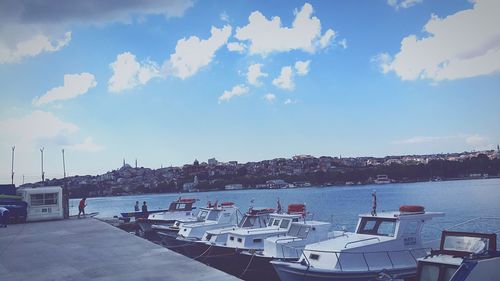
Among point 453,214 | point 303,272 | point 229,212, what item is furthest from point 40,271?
point 453,214

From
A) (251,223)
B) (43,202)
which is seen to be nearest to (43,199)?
(43,202)

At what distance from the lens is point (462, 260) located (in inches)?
510

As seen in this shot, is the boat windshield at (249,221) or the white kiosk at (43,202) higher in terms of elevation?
the white kiosk at (43,202)

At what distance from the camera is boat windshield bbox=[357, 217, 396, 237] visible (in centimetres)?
1794

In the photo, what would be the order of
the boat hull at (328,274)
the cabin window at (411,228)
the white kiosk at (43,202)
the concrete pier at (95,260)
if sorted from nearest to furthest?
1. the concrete pier at (95,260)
2. the boat hull at (328,274)
3. the cabin window at (411,228)
4. the white kiosk at (43,202)

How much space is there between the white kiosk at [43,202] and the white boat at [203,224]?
8.02 metres

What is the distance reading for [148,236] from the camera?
3659 cm

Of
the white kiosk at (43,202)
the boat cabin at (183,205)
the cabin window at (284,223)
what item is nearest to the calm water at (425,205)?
the cabin window at (284,223)

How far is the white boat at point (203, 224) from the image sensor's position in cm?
2784

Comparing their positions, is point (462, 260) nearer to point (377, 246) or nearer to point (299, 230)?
point (377, 246)

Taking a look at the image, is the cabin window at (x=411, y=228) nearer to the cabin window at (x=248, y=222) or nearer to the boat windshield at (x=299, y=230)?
the boat windshield at (x=299, y=230)

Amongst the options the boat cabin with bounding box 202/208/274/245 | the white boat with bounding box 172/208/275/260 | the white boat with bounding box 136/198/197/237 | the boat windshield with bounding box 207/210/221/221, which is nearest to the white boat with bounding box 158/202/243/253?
the boat windshield with bounding box 207/210/221/221

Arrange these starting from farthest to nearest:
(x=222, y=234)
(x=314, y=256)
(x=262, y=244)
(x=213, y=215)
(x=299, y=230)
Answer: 1. (x=213, y=215)
2. (x=222, y=234)
3. (x=262, y=244)
4. (x=299, y=230)
5. (x=314, y=256)

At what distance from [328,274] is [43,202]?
76.3 ft
